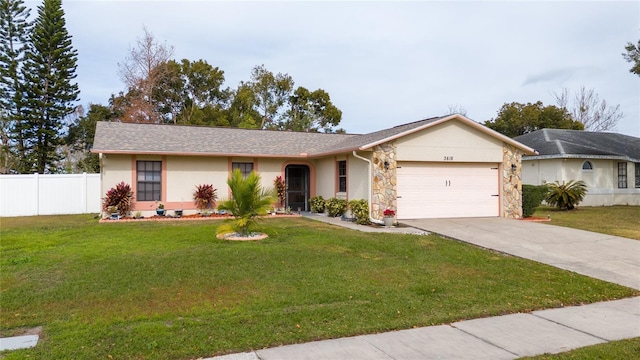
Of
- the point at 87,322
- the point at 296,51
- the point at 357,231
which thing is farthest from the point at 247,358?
the point at 296,51

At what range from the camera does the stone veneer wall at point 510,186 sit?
1494 cm

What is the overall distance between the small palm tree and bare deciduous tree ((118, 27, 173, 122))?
2921 centimetres

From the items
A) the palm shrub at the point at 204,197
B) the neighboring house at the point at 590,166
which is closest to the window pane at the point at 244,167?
the palm shrub at the point at 204,197

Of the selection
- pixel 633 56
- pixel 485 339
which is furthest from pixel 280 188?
pixel 633 56

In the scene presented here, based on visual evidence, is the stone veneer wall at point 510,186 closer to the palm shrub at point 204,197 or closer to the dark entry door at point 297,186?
the dark entry door at point 297,186

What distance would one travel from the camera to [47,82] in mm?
26953

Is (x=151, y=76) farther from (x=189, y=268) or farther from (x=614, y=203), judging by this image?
(x=614, y=203)

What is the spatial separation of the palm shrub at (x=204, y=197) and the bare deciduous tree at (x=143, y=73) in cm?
1894

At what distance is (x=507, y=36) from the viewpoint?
49.4ft

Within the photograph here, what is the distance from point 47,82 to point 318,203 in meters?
22.0

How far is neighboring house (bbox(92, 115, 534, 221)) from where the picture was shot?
45.9 feet

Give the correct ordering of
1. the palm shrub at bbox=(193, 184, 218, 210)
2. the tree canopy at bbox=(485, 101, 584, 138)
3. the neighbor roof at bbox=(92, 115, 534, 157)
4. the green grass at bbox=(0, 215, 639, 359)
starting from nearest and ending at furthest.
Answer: the green grass at bbox=(0, 215, 639, 359)
the neighbor roof at bbox=(92, 115, 534, 157)
the palm shrub at bbox=(193, 184, 218, 210)
the tree canopy at bbox=(485, 101, 584, 138)

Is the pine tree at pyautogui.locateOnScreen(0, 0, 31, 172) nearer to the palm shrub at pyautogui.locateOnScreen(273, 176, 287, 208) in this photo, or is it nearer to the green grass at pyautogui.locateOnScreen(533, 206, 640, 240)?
the palm shrub at pyautogui.locateOnScreen(273, 176, 287, 208)

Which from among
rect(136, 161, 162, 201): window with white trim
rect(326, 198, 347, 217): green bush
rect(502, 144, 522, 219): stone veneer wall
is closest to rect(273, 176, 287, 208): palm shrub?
rect(326, 198, 347, 217): green bush
